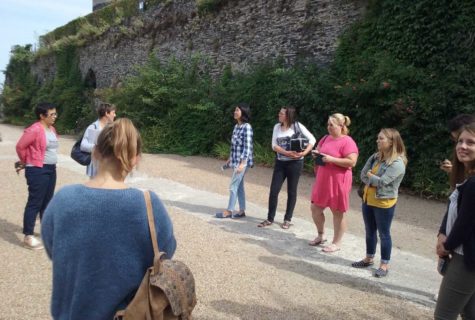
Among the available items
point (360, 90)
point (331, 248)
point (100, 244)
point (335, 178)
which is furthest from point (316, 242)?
point (360, 90)

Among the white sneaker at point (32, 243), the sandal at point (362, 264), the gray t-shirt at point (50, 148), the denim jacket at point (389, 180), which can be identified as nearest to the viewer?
the denim jacket at point (389, 180)

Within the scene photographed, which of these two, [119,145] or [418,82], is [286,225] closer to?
[119,145]

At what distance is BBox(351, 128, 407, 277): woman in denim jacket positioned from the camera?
13.9ft

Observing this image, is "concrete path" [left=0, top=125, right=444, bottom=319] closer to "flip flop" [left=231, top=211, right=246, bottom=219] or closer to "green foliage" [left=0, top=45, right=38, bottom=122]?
"flip flop" [left=231, top=211, right=246, bottom=219]

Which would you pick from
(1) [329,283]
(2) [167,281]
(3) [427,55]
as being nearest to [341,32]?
(3) [427,55]

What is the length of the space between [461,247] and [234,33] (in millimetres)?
13855

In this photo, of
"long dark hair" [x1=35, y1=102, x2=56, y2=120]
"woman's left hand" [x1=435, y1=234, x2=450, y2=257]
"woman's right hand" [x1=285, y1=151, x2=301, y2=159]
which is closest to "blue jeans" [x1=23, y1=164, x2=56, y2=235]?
"long dark hair" [x1=35, y1=102, x2=56, y2=120]

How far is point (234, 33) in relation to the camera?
15188 mm

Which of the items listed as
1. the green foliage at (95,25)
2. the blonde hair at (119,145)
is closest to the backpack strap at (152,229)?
the blonde hair at (119,145)

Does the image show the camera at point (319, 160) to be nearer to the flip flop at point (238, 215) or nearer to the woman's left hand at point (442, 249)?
the flip flop at point (238, 215)

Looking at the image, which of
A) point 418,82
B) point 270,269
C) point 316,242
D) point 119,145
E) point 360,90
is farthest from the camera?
point 360,90

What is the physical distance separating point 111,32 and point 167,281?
77.8ft

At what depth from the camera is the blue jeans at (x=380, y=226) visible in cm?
429

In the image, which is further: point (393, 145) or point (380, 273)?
point (380, 273)
